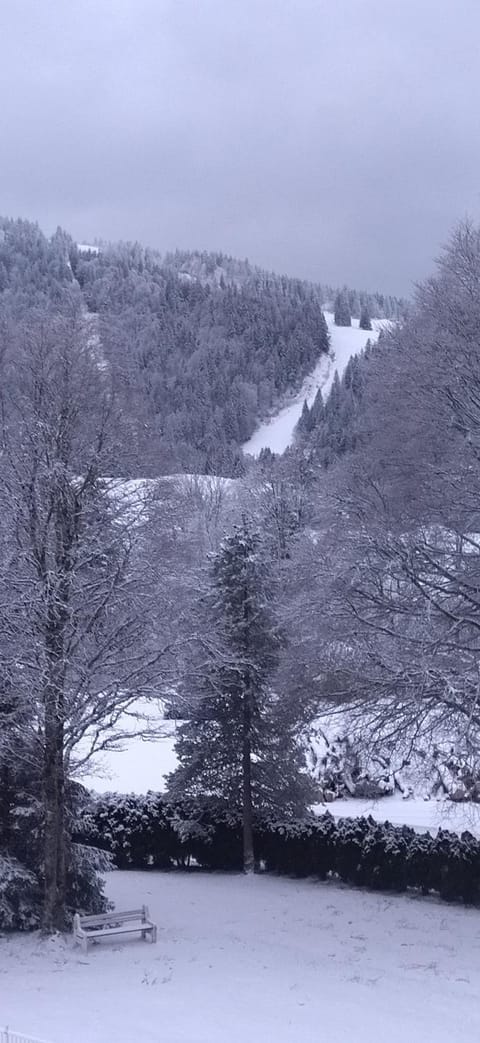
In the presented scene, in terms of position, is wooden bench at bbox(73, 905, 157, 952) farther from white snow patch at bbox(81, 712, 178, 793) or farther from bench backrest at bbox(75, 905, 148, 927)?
white snow patch at bbox(81, 712, 178, 793)

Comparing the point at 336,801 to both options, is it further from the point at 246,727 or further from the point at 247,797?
the point at 246,727

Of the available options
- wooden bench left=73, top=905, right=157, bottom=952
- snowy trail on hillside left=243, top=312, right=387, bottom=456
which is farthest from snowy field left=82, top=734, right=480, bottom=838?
snowy trail on hillside left=243, top=312, right=387, bottom=456

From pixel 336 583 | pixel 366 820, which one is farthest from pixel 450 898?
pixel 336 583

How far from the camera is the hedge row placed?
48.5 feet

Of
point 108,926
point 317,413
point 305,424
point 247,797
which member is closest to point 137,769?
point 247,797

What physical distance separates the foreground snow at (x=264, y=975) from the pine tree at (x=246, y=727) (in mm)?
2281

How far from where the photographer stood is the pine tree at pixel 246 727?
59.0 feet

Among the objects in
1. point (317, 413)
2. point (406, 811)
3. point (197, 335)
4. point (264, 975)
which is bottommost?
point (264, 975)

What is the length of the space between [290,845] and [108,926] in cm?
508

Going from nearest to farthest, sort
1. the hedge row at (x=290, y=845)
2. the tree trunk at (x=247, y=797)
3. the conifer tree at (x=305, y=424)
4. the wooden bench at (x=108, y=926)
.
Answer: the wooden bench at (x=108, y=926) < the hedge row at (x=290, y=845) < the tree trunk at (x=247, y=797) < the conifer tree at (x=305, y=424)

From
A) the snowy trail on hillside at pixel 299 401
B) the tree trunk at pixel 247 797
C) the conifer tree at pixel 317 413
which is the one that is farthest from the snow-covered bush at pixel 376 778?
the snowy trail on hillside at pixel 299 401

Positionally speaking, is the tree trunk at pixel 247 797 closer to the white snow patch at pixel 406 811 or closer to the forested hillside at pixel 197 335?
the white snow patch at pixel 406 811

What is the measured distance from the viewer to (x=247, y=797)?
1784cm

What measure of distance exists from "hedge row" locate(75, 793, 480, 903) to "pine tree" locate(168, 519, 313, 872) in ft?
1.35
